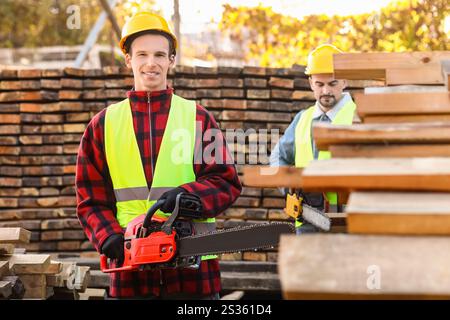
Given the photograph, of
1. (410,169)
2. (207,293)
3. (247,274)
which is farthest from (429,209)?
(247,274)

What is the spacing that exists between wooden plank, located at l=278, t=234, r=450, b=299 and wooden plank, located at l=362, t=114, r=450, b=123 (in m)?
0.61

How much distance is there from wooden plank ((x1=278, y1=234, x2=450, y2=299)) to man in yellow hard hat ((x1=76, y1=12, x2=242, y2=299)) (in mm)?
1768

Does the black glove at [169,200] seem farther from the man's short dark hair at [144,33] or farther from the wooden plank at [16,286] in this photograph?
the wooden plank at [16,286]

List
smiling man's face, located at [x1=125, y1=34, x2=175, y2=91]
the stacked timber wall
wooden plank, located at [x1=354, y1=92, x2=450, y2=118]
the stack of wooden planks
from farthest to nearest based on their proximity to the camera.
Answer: the stacked timber wall → the stack of wooden planks → smiling man's face, located at [x1=125, y1=34, x2=175, y2=91] → wooden plank, located at [x1=354, y1=92, x2=450, y2=118]

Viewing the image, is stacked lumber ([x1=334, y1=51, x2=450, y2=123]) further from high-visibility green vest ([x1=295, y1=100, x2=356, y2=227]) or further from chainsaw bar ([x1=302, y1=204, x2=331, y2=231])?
high-visibility green vest ([x1=295, y1=100, x2=356, y2=227])

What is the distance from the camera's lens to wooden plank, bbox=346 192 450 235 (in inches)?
98.0

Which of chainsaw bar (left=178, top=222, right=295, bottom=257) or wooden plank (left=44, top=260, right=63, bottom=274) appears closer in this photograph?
chainsaw bar (left=178, top=222, right=295, bottom=257)

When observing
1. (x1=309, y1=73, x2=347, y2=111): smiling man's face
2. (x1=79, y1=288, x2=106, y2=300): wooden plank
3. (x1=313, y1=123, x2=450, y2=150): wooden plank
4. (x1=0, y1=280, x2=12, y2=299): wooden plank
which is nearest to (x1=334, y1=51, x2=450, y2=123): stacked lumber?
(x1=313, y1=123, x2=450, y2=150): wooden plank

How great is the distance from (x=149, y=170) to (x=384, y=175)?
195 centimetres

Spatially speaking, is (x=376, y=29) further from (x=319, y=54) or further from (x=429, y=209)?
(x=429, y=209)

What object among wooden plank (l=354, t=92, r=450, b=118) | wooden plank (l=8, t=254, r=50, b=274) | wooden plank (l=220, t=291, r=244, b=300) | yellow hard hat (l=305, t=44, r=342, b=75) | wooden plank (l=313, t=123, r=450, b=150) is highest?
yellow hard hat (l=305, t=44, r=342, b=75)

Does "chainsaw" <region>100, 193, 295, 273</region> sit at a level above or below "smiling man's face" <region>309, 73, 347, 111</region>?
below

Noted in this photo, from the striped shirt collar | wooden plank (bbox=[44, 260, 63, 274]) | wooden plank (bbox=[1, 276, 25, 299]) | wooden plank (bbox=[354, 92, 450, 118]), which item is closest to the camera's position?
wooden plank (bbox=[354, 92, 450, 118])

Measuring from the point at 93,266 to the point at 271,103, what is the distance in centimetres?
214
